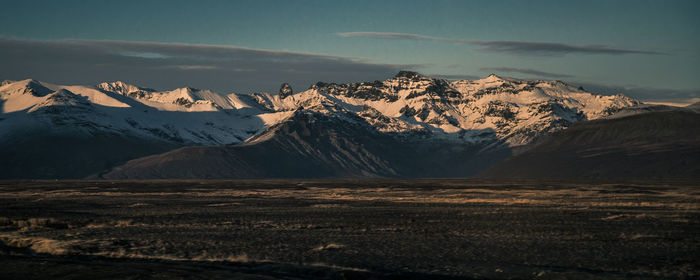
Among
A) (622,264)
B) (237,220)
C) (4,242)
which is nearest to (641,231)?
(622,264)

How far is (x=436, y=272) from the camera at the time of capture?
3328cm

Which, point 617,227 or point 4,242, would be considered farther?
point 617,227

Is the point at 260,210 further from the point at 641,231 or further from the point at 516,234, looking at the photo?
the point at 641,231

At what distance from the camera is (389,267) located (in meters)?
34.8

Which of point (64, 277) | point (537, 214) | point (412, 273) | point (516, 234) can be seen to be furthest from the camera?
point (537, 214)

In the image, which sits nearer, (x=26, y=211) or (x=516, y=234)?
(x=516, y=234)

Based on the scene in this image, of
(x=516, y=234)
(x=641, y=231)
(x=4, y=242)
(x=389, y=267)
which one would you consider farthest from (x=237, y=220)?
(x=641, y=231)

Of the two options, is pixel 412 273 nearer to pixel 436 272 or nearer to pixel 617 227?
pixel 436 272

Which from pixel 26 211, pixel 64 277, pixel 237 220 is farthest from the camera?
pixel 26 211

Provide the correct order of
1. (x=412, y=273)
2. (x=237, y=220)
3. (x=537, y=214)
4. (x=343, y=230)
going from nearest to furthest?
(x=412, y=273) → (x=343, y=230) → (x=237, y=220) → (x=537, y=214)

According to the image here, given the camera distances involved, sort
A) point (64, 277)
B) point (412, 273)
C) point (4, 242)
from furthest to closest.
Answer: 1. point (4, 242)
2. point (412, 273)
3. point (64, 277)

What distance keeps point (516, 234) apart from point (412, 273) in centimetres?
1770

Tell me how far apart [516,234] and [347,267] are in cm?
1814

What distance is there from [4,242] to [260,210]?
104ft
